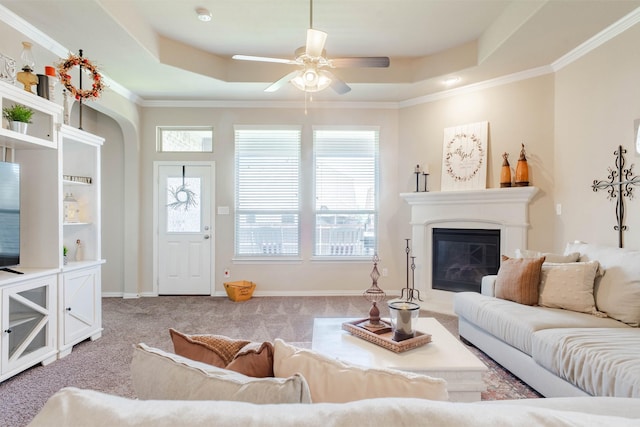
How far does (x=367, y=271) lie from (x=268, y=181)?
6.50 feet

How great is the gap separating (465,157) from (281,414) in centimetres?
428

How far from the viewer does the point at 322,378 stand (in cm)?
86

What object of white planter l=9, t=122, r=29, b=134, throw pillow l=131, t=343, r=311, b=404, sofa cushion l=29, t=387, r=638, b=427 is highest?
white planter l=9, t=122, r=29, b=134

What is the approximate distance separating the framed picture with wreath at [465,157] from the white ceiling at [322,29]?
61cm

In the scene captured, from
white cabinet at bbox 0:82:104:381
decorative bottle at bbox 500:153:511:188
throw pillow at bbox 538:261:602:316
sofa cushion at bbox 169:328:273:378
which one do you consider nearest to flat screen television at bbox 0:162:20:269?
white cabinet at bbox 0:82:104:381

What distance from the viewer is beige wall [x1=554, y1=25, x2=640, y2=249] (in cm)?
280

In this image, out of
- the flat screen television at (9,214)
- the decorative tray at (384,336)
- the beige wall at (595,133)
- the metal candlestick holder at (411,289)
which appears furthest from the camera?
the metal candlestick holder at (411,289)

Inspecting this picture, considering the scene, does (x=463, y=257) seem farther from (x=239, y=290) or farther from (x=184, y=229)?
(x=184, y=229)

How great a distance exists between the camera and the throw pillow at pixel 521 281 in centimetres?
267

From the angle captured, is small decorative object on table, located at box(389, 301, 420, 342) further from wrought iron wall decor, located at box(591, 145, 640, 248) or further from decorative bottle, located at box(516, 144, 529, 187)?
decorative bottle, located at box(516, 144, 529, 187)

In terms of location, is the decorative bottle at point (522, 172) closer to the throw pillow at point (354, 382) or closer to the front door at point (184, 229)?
the throw pillow at point (354, 382)

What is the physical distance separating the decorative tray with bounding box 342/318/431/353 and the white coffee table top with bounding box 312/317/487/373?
24mm

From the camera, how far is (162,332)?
3414 mm

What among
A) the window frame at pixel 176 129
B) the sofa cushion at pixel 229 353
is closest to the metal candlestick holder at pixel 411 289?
the window frame at pixel 176 129
